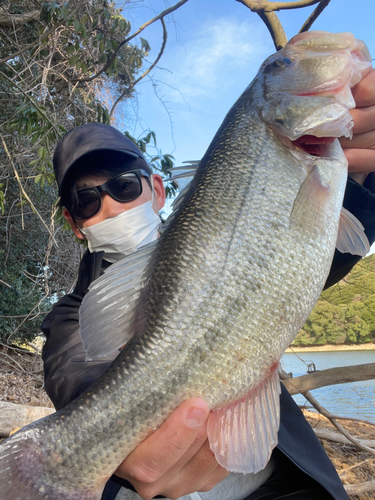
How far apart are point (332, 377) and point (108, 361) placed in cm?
238

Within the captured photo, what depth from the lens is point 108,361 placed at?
1.79m

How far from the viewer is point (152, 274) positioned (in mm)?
1337

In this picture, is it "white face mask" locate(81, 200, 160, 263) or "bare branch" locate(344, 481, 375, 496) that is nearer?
"white face mask" locate(81, 200, 160, 263)

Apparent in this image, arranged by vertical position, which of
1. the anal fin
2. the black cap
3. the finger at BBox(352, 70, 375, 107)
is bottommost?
the anal fin

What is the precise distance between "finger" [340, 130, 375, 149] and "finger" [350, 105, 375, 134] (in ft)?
0.12

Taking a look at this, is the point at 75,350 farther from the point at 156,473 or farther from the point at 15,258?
the point at 15,258

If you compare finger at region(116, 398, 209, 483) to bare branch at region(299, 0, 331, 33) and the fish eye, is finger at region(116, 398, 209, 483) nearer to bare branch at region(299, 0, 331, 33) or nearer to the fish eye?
the fish eye

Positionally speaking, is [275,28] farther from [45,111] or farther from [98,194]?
[45,111]

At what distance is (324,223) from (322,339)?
57.9ft

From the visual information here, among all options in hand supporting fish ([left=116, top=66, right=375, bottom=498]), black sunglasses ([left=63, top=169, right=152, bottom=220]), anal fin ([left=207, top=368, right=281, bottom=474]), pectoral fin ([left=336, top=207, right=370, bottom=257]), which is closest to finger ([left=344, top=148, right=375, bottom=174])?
hand supporting fish ([left=116, top=66, right=375, bottom=498])

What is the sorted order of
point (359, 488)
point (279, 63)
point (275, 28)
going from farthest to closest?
point (359, 488), point (275, 28), point (279, 63)

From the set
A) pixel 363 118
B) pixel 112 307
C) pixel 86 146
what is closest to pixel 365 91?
pixel 363 118

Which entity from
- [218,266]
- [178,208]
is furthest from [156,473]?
[178,208]

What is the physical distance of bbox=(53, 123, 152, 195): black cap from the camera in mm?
2383
